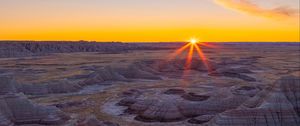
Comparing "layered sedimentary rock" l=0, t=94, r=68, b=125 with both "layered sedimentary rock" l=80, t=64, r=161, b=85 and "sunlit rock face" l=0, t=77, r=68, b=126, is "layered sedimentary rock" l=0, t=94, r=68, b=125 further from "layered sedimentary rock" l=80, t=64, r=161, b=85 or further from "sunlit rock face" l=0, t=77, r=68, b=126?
"layered sedimentary rock" l=80, t=64, r=161, b=85

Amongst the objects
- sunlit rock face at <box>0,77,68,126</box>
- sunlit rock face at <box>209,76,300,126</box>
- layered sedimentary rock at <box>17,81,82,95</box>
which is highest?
sunlit rock face at <box>209,76,300,126</box>

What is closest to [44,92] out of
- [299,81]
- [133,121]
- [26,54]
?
[133,121]

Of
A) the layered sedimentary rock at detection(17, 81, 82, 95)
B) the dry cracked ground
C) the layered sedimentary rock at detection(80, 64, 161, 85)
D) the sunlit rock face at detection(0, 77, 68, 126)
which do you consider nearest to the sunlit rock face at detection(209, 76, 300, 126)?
the dry cracked ground

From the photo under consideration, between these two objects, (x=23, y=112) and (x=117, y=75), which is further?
(x=117, y=75)

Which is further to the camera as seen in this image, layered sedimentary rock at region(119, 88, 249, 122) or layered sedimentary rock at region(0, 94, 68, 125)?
layered sedimentary rock at region(119, 88, 249, 122)

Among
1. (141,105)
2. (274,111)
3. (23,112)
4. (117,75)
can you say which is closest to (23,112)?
(23,112)

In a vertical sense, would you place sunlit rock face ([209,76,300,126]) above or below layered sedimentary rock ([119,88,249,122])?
above

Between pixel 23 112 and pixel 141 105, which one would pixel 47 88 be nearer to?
pixel 141 105

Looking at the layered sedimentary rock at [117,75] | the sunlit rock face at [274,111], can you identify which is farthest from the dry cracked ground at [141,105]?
the layered sedimentary rock at [117,75]
